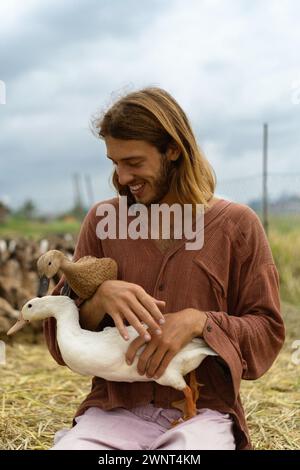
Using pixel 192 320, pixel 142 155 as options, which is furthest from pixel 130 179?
pixel 192 320

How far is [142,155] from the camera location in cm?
234

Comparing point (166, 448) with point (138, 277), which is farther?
point (138, 277)

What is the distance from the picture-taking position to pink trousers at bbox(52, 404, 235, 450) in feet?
7.23

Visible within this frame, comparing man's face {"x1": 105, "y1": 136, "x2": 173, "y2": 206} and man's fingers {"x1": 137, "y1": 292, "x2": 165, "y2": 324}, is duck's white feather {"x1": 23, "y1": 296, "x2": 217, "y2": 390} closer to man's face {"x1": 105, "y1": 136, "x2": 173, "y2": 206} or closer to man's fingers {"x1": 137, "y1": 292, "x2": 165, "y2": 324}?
man's fingers {"x1": 137, "y1": 292, "x2": 165, "y2": 324}

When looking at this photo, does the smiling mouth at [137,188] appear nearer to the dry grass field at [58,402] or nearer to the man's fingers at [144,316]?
the man's fingers at [144,316]

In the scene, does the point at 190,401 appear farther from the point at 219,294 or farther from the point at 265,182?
the point at 265,182

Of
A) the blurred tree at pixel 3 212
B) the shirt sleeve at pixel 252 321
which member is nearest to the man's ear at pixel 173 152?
the shirt sleeve at pixel 252 321

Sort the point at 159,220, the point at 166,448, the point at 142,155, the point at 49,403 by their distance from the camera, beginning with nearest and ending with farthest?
the point at 166,448 < the point at 142,155 < the point at 159,220 < the point at 49,403

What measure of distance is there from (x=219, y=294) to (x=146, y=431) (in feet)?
1.62

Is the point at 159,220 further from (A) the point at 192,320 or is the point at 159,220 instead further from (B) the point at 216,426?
(B) the point at 216,426

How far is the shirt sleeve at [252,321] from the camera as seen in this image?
2250mm

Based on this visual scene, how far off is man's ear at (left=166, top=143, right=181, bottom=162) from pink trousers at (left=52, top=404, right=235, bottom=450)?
81cm

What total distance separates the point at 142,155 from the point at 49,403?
2131 mm

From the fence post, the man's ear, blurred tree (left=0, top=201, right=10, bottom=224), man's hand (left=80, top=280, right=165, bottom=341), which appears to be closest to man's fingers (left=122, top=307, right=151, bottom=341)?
man's hand (left=80, top=280, right=165, bottom=341)
